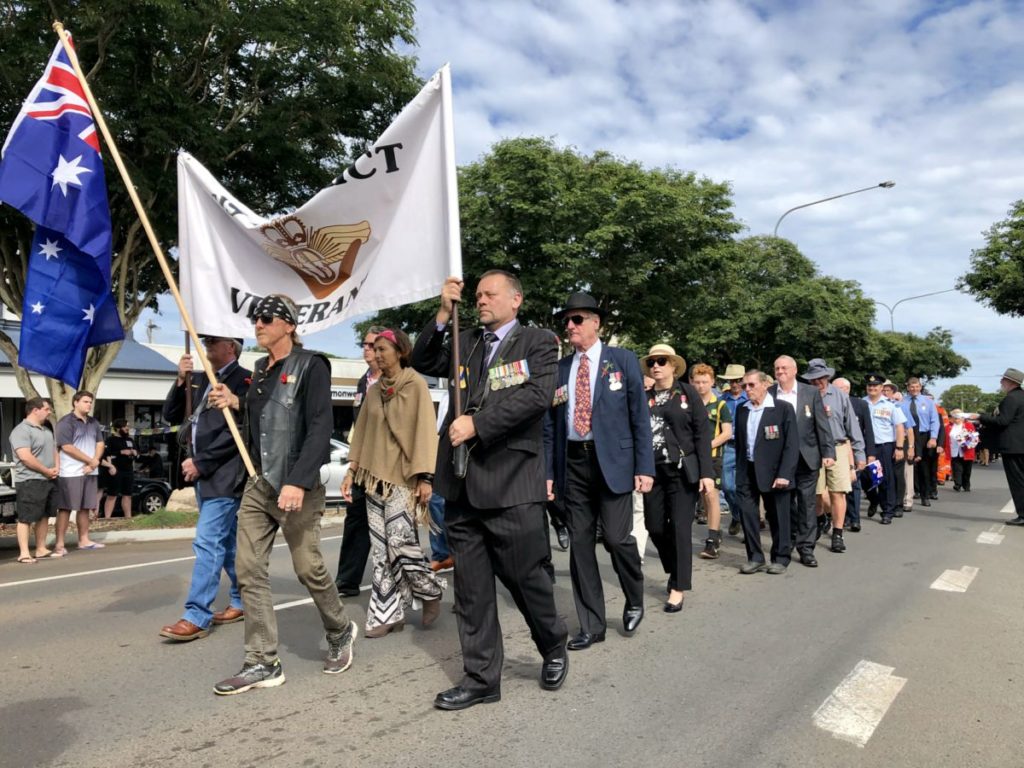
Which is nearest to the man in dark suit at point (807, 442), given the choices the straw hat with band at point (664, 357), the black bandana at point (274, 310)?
the straw hat with band at point (664, 357)

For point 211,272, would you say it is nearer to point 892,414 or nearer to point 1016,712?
point 1016,712

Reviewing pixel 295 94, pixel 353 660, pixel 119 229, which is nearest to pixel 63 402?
pixel 119 229

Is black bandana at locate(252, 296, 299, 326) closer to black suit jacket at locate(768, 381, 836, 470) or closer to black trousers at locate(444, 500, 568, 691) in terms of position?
black trousers at locate(444, 500, 568, 691)

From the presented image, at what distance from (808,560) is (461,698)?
4891 millimetres

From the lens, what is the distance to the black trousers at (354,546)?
623 centimetres

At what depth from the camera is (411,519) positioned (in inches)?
209

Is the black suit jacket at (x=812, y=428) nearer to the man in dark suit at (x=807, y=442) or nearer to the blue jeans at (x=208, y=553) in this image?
the man in dark suit at (x=807, y=442)

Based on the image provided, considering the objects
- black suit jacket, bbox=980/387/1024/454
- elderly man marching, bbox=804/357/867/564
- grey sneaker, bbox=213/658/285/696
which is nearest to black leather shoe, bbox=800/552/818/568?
elderly man marching, bbox=804/357/867/564

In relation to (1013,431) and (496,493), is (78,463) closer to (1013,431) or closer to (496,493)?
(496,493)

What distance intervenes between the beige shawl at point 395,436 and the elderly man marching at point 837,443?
480 cm

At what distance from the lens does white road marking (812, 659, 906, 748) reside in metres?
3.55

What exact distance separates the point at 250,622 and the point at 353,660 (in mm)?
776

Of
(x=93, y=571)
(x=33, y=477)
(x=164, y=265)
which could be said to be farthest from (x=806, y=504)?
(x=33, y=477)

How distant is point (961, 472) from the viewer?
16922 mm
